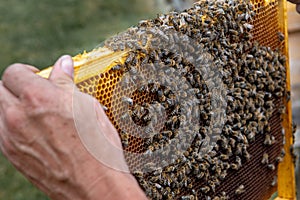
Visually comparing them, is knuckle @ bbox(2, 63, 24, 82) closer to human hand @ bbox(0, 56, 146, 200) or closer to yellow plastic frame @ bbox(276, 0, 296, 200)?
human hand @ bbox(0, 56, 146, 200)

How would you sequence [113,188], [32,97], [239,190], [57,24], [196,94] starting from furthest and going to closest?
1. [57,24]
2. [239,190]
3. [196,94]
4. [113,188]
5. [32,97]

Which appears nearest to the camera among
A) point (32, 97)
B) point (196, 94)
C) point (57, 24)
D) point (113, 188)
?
point (32, 97)

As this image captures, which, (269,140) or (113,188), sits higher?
(113,188)

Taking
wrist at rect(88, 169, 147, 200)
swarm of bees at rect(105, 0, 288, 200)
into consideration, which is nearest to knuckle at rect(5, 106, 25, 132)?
wrist at rect(88, 169, 147, 200)

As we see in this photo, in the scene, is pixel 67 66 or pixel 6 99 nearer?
pixel 6 99

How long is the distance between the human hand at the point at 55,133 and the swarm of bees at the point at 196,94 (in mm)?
253

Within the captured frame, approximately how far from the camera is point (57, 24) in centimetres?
827

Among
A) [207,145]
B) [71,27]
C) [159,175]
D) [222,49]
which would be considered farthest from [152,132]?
[71,27]

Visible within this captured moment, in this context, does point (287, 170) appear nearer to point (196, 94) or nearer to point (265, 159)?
point (265, 159)

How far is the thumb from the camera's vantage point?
1951 mm

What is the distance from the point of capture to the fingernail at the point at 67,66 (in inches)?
78.4

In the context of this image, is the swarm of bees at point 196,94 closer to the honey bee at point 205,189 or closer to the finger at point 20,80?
the honey bee at point 205,189

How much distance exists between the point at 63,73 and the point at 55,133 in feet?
0.78

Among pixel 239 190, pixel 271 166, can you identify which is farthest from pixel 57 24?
pixel 239 190
